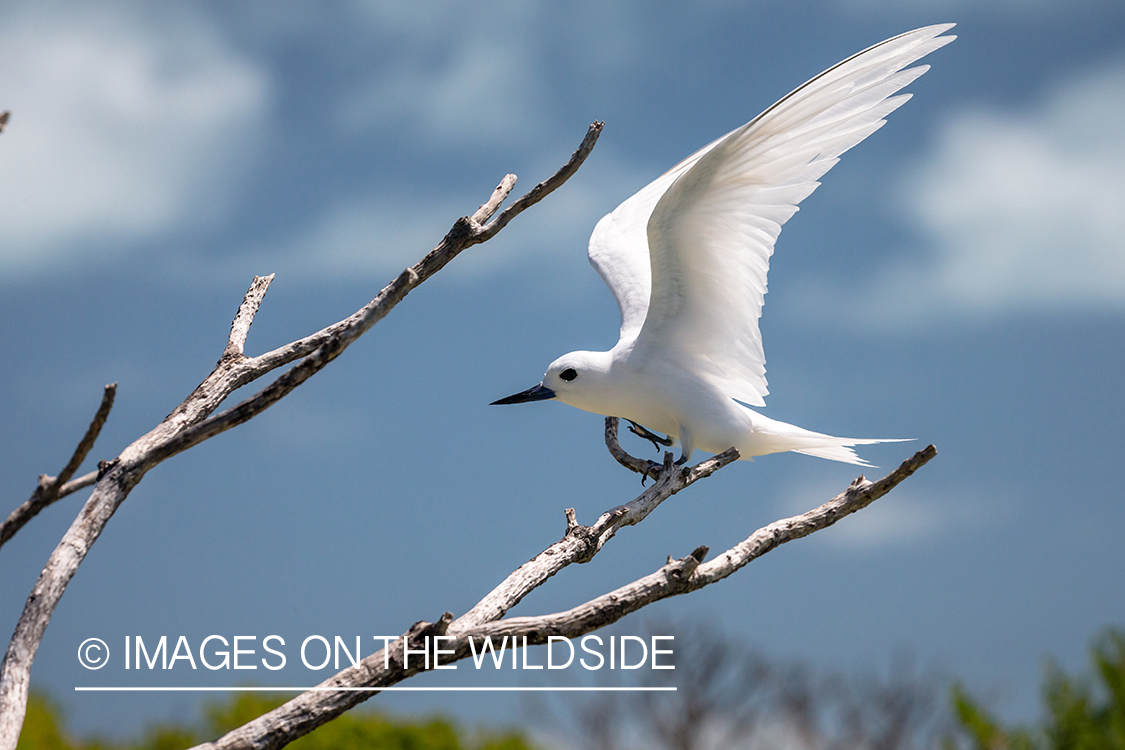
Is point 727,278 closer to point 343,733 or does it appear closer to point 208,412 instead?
point 208,412

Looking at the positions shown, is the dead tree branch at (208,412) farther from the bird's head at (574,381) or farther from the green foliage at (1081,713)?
the green foliage at (1081,713)

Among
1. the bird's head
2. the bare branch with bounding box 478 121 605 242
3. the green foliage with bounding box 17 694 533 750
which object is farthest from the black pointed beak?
the green foliage with bounding box 17 694 533 750

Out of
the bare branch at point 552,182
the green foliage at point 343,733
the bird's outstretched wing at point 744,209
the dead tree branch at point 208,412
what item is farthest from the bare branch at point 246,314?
the green foliage at point 343,733

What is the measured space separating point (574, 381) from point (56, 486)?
7.25 feet

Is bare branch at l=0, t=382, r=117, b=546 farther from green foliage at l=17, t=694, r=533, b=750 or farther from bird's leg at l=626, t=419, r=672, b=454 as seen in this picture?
green foliage at l=17, t=694, r=533, b=750

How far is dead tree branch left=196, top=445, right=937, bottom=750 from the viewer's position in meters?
2.32

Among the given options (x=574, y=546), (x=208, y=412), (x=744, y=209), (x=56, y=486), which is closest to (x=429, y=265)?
(x=208, y=412)

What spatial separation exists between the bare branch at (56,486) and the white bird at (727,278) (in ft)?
6.77

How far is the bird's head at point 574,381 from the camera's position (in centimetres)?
404

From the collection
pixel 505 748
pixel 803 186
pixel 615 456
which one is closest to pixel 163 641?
pixel 615 456

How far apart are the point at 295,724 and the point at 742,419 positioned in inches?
94.3

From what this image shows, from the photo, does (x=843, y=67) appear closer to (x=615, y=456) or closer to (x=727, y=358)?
(x=727, y=358)

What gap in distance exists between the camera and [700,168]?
3.63 metres

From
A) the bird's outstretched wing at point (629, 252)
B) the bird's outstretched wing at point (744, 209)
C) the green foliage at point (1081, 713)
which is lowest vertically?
the green foliage at point (1081, 713)
